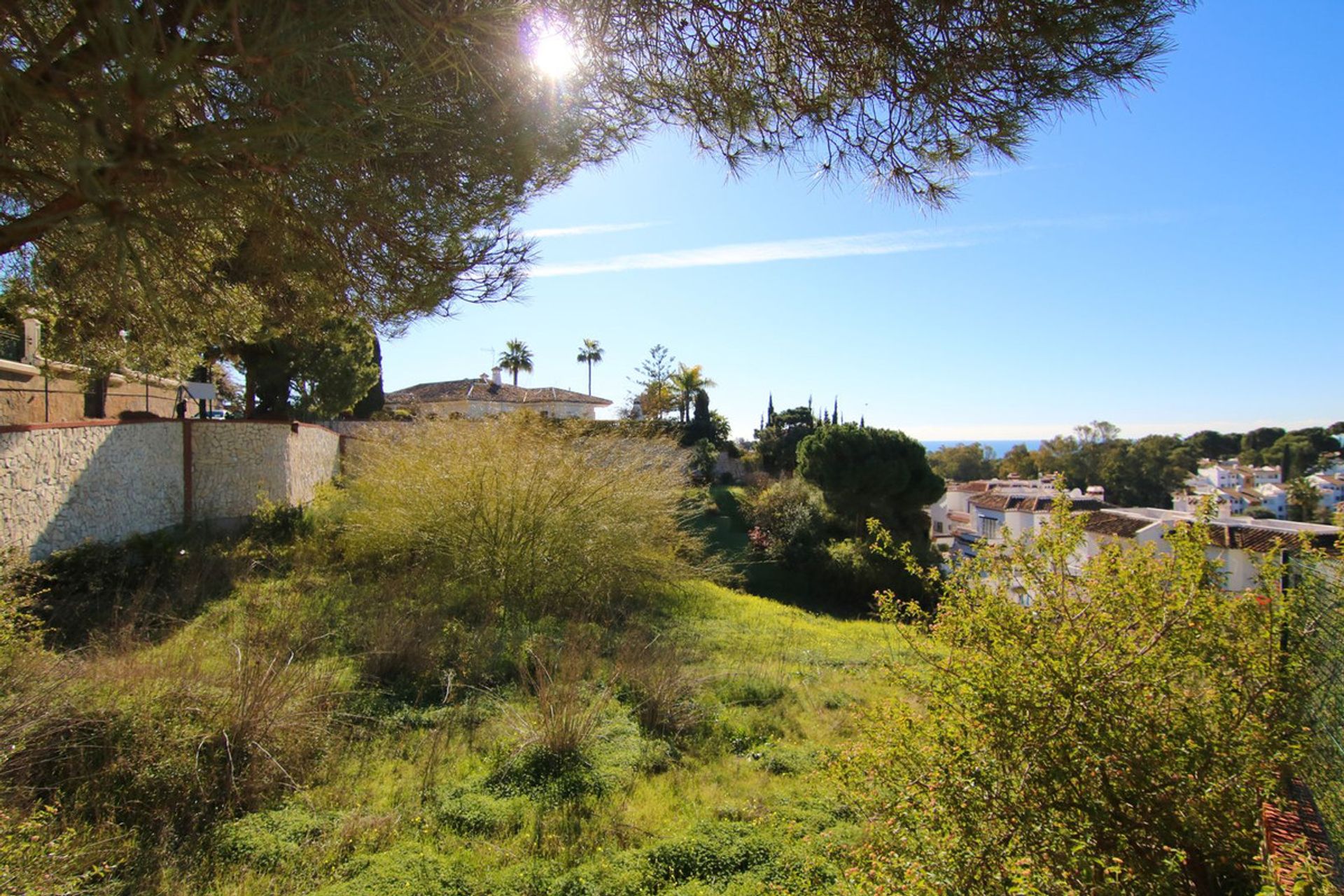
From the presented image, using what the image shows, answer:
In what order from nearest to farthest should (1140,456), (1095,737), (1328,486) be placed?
(1095,737) → (1140,456) → (1328,486)

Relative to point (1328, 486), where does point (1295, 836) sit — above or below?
above

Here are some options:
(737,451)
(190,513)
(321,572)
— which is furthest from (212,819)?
(737,451)

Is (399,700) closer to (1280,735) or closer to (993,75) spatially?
(1280,735)

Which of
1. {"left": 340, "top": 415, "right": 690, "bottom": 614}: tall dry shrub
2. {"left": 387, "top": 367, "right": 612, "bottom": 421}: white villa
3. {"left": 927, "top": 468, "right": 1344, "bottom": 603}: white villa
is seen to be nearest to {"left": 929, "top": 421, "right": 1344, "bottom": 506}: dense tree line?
{"left": 927, "top": 468, "right": 1344, "bottom": 603}: white villa

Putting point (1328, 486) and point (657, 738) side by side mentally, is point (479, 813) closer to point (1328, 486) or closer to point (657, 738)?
point (657, 738)

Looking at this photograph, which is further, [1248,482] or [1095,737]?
[1248,482]

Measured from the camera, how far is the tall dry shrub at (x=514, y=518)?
7.80m

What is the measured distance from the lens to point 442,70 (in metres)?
2.62

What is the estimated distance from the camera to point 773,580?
1692cm

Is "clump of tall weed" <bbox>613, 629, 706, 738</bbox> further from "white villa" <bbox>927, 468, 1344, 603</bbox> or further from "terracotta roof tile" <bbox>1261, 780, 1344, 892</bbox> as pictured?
"terracotta roof tile" <bbox>1261, 780, 1344, 892</bbox>

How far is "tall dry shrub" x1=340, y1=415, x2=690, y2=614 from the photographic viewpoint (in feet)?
25.6

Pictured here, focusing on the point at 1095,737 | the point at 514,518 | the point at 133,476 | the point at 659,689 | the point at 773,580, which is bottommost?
the point at 773,580

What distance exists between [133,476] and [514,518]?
4.92 meters

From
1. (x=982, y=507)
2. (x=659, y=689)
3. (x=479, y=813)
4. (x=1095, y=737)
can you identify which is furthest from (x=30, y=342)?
(x=982, y=507)
